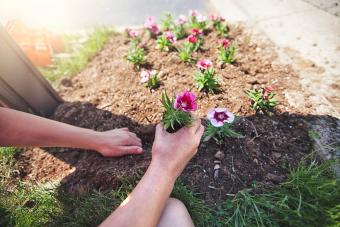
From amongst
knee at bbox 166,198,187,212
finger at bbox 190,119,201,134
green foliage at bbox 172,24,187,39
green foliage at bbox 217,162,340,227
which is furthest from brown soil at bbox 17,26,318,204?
finger at bbox 190,119,201,134

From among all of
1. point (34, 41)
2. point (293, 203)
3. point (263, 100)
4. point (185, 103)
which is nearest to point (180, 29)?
point (263, 100)

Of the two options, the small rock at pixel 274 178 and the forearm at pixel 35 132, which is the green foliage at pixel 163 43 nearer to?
the forearm at pixel 35 132

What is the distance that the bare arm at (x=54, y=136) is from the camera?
6.89 feet

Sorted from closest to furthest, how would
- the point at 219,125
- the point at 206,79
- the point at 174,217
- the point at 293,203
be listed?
the point at 174,217 → the point at 293,203 → the point at 219,125 → the point at 206,79

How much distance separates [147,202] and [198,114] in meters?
1.15

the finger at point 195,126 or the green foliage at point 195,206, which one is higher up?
the finger at point 195,126

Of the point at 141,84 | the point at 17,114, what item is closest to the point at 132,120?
the point at 141,84

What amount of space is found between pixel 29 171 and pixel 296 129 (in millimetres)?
2239

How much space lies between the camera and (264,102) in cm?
252

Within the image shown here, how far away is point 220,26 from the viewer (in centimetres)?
345

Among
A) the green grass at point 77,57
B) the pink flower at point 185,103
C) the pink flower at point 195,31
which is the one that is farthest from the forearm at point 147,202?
the green grass at point 77,57

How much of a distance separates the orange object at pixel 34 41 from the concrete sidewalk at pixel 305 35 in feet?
7.32

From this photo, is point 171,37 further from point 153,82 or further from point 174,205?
point 174,205

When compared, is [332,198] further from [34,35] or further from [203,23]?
[34,35]
